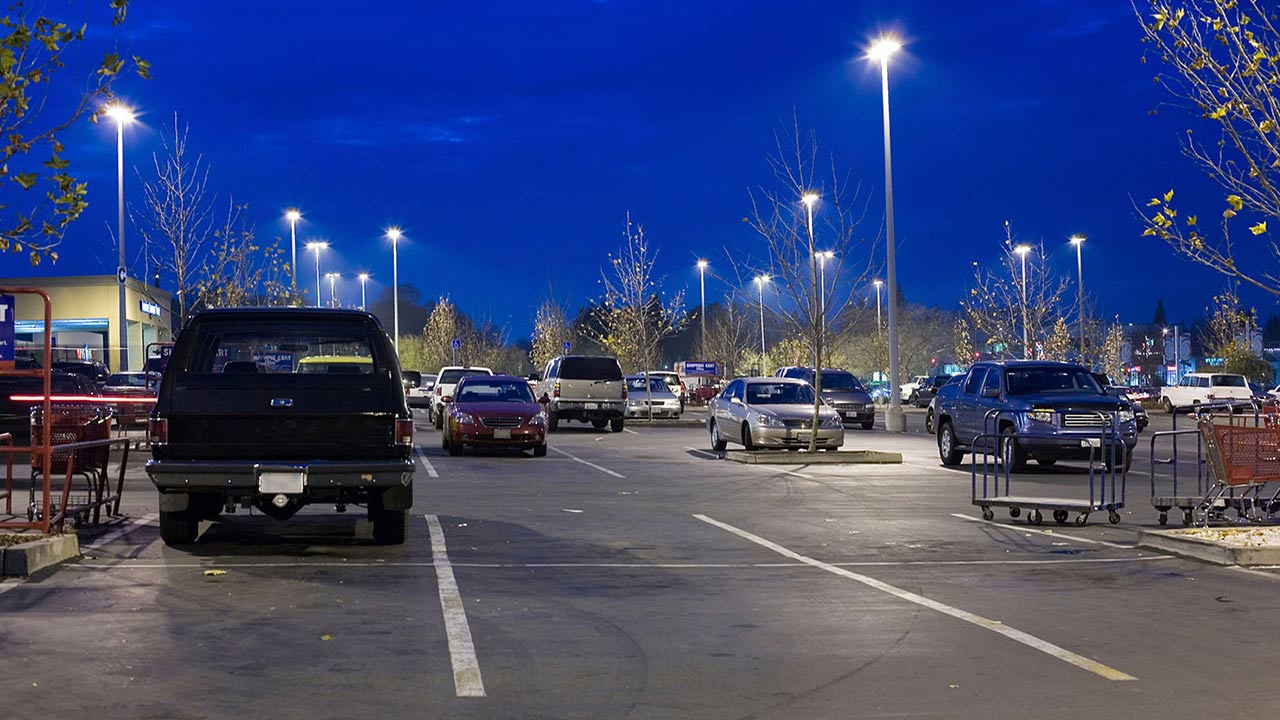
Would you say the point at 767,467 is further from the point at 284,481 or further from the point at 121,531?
the point at 284,481

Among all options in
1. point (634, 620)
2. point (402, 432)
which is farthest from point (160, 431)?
point (634, 620)

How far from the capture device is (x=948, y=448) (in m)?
24.4

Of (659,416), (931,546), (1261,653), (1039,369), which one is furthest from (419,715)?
(659,416)

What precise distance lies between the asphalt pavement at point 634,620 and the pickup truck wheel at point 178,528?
5.8 inches

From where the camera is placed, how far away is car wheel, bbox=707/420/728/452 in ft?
92.6

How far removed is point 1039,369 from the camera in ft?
77.6

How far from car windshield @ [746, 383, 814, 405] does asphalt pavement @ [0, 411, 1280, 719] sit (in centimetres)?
1197

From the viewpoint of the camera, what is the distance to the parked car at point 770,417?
26.1 meters

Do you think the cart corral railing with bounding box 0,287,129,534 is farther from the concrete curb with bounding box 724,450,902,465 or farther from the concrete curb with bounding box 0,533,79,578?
the concrete curb with bounding box 724,450,902,465

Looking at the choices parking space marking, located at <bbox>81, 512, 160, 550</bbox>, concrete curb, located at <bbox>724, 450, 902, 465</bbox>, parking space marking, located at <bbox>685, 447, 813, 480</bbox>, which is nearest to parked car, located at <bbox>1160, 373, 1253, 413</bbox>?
parking space marking, located at <bbox>685, 447, 813, 480</bbox>

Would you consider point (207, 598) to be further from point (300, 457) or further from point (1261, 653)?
point (1261, 653)

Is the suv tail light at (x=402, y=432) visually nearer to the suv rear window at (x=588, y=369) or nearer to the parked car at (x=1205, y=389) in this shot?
the suv rear window at (x=588, y=369)

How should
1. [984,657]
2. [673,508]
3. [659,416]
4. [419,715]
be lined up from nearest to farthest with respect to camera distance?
[419,715]
[984,657]
[673,508]
[659,416]

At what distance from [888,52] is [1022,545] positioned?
933 inches
